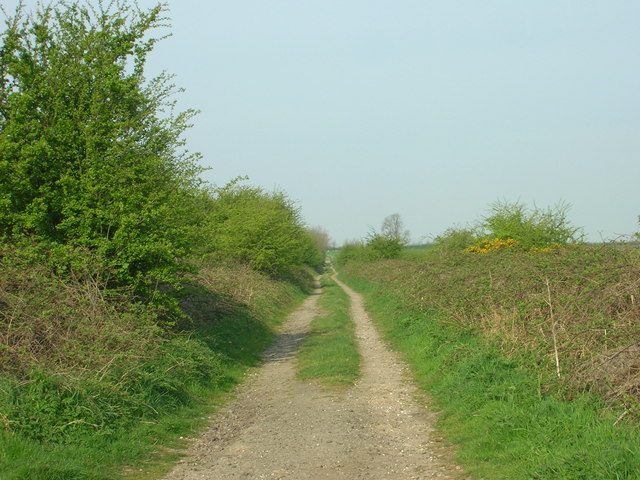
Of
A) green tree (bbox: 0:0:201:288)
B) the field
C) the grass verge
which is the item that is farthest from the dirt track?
green tree (bbox: 0:0:201:288)

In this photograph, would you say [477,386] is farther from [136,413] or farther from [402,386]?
[136,413]

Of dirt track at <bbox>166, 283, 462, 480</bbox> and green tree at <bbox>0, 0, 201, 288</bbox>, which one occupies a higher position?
green tree at <bbox>0, 0, 201, 288</bbox>

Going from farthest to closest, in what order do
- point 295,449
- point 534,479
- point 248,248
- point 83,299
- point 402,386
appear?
point 248,248 < point 402,386 < point 83,299 < point 295,449 < point 534,479

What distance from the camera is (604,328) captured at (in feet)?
30.0

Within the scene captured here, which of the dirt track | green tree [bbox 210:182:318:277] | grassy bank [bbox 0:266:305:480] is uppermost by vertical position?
green tree [bbox 210:182:318:277]

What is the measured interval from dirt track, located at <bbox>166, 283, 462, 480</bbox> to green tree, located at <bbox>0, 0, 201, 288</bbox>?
3.75 m

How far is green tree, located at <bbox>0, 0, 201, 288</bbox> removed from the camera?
11891 mm

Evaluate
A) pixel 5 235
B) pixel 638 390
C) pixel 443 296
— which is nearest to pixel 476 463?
pixel 638 390

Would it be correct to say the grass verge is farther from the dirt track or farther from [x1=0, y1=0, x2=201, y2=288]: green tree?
[x1=0, y1=0, x2=201, y2=288]: green tree

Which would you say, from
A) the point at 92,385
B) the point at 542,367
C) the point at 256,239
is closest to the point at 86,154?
the point at 92,385

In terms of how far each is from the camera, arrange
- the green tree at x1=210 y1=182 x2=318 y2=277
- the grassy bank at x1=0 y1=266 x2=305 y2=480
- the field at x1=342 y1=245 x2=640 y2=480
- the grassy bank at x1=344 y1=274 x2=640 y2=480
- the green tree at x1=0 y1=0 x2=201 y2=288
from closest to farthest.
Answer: the grassy bank at x1=344 y1=274 x2=640 y2=480, the field at x1=342 y1=245 x2=640 y2=480, the grassy bank at x1=0 y1=266 x2=305 y2=480, the green tree at x1=0 y1=0 x2=201 y2=288, the green tree at x1=210 y1=182 x2=318 y2=277

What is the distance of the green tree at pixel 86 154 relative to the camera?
1189 centimetres

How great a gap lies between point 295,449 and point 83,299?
16.6 feet

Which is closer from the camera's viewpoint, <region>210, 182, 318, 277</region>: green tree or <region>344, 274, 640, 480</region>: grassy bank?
<region>344, 274, 640, 480</region>: grassy bank
